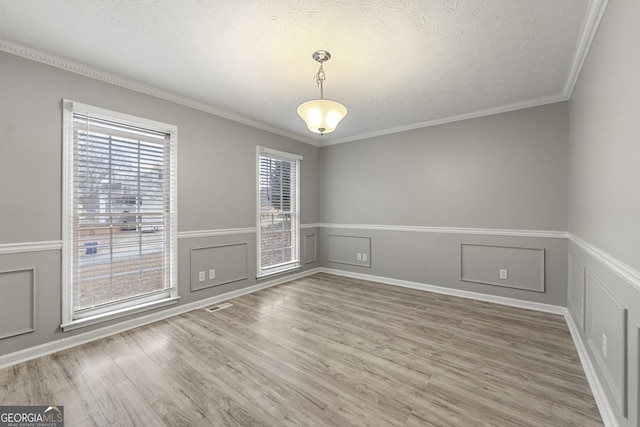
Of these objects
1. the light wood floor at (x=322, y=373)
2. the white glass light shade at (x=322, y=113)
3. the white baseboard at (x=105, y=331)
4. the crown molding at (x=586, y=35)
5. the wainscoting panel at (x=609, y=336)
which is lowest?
the light wood floor at (x=322, y=373)

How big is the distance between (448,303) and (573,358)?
141 cm

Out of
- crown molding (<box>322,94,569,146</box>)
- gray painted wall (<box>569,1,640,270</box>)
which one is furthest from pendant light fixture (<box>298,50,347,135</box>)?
crown molding (<box>322,94,569,146</box>)

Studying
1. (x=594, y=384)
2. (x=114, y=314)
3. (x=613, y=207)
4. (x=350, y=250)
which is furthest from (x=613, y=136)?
(x=114, y=314)

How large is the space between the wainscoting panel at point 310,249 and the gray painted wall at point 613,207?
3.73 meters

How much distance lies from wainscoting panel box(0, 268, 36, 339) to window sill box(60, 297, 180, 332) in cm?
25

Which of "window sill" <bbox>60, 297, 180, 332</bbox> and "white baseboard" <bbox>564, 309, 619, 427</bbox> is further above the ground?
"window sill" <bbox>60, 297, 180, 332</bbox>

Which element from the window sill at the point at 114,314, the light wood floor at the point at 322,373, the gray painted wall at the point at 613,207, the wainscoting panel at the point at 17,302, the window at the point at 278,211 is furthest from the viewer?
the window at the point at 278,211

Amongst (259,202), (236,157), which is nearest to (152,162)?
(236,157)

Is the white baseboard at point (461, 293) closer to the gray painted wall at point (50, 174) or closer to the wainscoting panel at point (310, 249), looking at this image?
the wainscoting panel at point (310, 249)

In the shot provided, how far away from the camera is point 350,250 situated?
5012 mm

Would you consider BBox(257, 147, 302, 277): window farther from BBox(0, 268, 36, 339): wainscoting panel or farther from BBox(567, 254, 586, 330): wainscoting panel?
BBox(567, 254, 586, 330): wainscoting panel

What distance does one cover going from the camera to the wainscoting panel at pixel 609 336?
1.38m

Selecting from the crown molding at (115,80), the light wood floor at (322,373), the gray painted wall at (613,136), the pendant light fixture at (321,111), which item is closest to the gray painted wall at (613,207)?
the gray painted wall at (613,136)

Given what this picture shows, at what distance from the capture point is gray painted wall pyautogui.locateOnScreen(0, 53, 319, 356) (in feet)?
7.20
